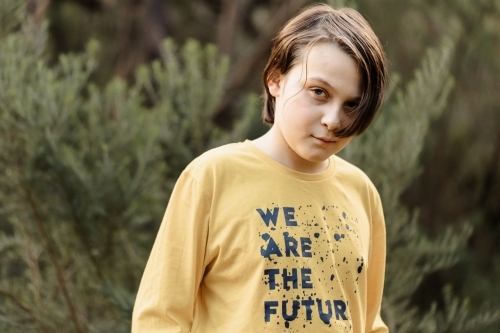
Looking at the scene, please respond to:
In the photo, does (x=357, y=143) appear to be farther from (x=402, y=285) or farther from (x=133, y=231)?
(x=133, y=231)

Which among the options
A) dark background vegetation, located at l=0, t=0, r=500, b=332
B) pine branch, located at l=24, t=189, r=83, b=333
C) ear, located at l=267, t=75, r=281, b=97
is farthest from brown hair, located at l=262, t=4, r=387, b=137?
dark background vegetation, located at l=0, t=0, r=500, b=332

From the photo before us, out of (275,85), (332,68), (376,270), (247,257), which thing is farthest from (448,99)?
(247,257)

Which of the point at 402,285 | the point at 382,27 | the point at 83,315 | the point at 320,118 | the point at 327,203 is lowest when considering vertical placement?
the point at 83,315

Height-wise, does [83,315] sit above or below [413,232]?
below

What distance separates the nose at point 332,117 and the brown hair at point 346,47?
Result: 2cm

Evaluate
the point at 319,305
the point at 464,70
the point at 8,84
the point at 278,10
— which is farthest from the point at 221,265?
the point at 278,10

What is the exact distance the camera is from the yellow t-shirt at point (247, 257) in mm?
1581

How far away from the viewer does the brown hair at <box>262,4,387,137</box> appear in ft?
5.25

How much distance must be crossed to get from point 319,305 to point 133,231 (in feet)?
6.01

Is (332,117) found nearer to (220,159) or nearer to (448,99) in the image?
(220,159)

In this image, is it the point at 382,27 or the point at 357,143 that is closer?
the point at 357,143

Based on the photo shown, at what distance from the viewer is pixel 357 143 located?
3.29 m

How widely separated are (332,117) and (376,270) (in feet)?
1.90

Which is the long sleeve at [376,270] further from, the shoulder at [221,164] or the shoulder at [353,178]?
the shoulder at [221,164]
